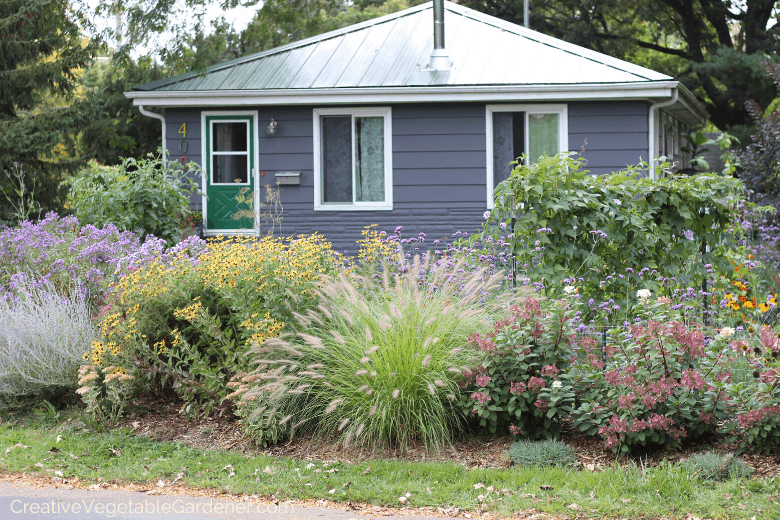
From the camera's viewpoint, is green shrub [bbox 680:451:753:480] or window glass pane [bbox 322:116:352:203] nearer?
green shrub [bbox 680:451:753:480]

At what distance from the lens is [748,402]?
4234 mm

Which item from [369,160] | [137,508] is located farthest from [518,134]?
[137,508]

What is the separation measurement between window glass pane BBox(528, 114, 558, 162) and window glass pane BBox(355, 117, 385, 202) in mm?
2460

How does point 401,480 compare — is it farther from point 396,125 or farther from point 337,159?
point 337,159

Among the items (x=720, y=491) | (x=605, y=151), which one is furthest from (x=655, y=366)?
(x=605, y=151)

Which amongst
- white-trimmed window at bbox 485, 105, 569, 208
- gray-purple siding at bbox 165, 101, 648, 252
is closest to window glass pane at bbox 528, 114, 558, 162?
white-trimmed window at bbox 485, 105, 569, 208

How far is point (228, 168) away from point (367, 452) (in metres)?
8.34

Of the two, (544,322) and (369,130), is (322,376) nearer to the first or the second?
(544,322)

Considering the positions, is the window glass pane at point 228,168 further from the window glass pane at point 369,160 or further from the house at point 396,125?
the window glass pane at point 369,160

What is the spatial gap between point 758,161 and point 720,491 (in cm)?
845

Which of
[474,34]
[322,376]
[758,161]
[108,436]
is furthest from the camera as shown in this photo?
[474,34]

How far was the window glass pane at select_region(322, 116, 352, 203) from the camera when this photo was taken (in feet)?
39.1

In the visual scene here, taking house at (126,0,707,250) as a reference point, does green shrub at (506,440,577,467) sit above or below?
below

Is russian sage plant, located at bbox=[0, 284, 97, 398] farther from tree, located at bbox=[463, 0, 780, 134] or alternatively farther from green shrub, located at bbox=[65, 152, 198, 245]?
tree, located at bbox=[463, 0, 780, 134]
